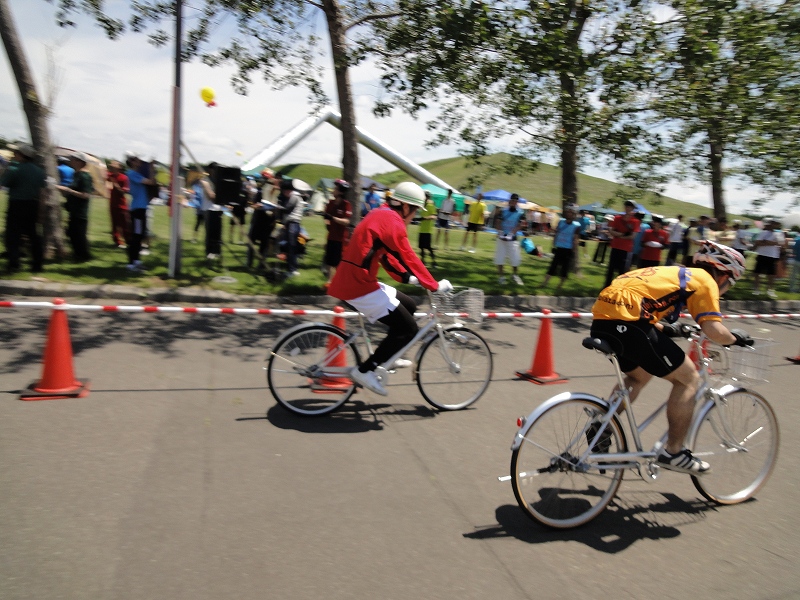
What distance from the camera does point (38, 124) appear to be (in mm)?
10469

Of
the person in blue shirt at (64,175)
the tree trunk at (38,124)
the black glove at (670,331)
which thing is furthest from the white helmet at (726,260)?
the person in blue shirt at (64,175)

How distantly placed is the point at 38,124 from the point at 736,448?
1072 centimetres

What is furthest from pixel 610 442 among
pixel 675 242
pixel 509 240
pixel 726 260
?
pixel 675 242

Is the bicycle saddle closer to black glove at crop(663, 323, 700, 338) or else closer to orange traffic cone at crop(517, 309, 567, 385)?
black glove at crop(663, 323, 700, 338)

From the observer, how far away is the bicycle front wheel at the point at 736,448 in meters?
4.55

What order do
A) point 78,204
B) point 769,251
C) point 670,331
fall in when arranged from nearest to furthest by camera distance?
point 670,331 < point 78,204 < point 769,251

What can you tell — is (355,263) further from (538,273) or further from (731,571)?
(538,273)

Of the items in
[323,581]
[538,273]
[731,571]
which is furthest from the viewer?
[538,273]

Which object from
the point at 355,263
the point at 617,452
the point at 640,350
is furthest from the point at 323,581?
the point at 355,263

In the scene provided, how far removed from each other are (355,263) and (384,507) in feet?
7.01

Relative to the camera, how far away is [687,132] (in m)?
13.9

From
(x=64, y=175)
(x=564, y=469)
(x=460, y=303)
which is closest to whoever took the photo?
(x=564, y=469)

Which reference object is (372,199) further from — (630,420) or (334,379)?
(630,420)

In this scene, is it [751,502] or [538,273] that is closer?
[751,502]
